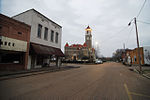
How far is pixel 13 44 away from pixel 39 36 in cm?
554

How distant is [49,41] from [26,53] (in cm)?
644

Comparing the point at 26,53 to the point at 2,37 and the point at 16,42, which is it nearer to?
the point at 16,42

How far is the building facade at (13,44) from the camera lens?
1142cm

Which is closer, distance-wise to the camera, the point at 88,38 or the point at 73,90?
the point at 73,90

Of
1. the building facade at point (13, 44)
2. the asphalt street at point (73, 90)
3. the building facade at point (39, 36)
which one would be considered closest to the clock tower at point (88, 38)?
the building facade at point (39, 36)

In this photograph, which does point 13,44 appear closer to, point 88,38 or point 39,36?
point 39,36

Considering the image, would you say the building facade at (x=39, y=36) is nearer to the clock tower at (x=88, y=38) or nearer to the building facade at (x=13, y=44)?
the building facade at (x=13, y=44)

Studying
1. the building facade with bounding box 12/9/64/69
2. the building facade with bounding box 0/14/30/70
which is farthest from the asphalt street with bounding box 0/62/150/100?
the building facade with bounding box 12/9/64/69

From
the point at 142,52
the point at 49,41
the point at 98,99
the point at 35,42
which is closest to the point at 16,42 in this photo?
the point at 35,42

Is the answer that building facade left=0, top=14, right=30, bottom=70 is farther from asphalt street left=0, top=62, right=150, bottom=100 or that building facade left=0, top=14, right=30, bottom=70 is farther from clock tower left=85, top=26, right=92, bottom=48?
clock tower left=85, top=26, right=92, bottom=48

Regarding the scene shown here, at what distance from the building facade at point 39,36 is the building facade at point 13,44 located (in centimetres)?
108

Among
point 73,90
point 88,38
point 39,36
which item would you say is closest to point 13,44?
point 39,36

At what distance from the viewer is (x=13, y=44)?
1243 cm

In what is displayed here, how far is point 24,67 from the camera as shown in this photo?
13.9 metres
